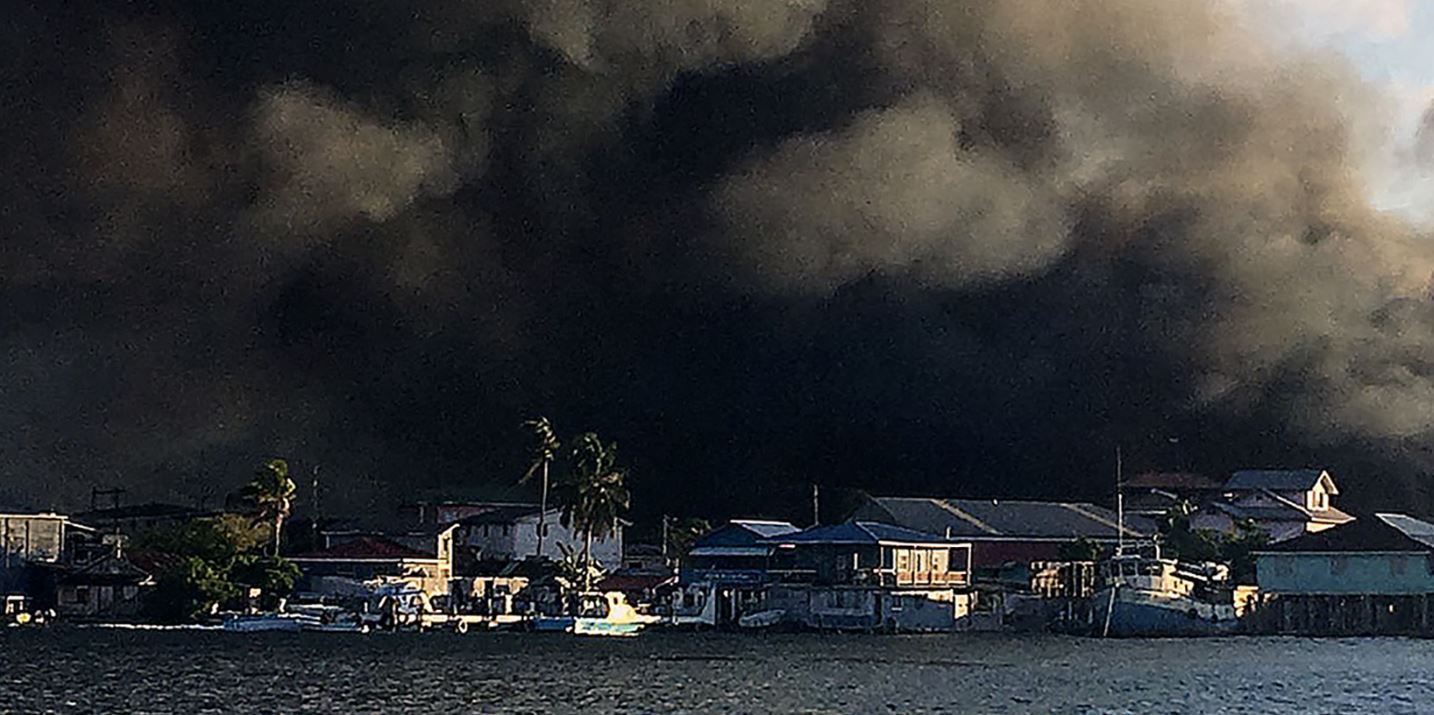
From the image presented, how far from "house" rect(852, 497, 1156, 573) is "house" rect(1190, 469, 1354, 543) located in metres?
9.37

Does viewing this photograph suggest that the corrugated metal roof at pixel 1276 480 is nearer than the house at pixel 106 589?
No

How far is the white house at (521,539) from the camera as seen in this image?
11044cm

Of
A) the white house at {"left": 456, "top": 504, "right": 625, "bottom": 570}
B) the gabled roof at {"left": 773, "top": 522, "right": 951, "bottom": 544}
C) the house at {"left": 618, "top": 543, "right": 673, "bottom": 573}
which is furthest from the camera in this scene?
the white house at {"left": 456, "top": 504, "right": 625, "bottom": 570}

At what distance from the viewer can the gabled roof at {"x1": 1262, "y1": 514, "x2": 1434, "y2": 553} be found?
88.1m

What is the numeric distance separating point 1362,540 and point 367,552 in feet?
127

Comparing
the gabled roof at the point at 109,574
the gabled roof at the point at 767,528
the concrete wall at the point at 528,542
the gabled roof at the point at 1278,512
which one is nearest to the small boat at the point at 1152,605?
the gabled roof at the point at 767,528

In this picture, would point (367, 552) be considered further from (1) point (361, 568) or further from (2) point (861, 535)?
(2) point (861, 535)

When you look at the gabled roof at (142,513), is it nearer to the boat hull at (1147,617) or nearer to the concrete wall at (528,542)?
the concrete wall at (528,542)

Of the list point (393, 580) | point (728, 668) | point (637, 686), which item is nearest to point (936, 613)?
point (393, 580)

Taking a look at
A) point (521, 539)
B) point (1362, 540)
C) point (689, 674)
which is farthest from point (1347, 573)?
point (521, 539)

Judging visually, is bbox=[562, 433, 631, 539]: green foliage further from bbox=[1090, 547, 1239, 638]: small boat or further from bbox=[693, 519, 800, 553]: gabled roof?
bbox=[1090, 547, 1239, 638]: small boat

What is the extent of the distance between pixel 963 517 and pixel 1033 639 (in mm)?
21760

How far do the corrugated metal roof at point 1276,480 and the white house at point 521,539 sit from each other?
1413 inches

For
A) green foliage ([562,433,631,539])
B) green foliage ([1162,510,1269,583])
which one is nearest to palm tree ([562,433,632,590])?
green foliage ([562,433,631,539])
